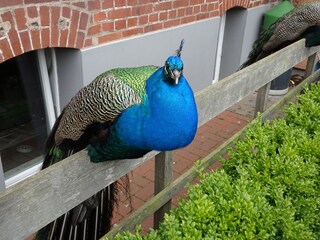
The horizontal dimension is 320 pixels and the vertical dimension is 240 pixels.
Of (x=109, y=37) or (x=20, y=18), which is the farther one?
(x=109, y=37)

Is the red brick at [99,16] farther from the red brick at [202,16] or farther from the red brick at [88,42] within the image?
the red brick at [202,16]

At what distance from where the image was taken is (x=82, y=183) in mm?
1441

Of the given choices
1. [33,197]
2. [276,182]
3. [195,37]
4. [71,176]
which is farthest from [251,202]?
[195,37]

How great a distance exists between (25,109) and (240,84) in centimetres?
189

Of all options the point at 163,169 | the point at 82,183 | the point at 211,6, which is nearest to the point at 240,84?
the point at 163,169

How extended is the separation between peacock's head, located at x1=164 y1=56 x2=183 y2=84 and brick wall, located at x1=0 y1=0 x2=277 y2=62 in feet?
4.71

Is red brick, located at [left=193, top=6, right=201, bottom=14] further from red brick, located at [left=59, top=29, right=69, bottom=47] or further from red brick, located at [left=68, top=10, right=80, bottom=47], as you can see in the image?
red brick, located at [left=59, top=29, right=69, bottom=47]

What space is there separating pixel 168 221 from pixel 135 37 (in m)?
2.17

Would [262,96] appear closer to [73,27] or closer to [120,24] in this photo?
[120,24]

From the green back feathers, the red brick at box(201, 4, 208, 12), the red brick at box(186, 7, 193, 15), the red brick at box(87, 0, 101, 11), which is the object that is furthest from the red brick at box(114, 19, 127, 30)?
the green back feathers

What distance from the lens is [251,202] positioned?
4.89 feet

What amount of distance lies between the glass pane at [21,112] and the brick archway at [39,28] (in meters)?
0.42

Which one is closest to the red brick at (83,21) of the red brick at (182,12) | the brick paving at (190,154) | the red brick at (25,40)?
the red brick at (25,40)

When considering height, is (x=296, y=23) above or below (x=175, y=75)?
below
